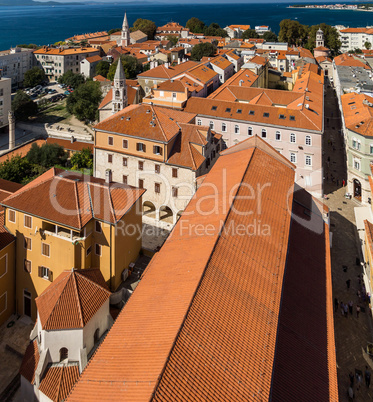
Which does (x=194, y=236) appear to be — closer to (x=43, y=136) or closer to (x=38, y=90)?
A: (x=43, y=136)

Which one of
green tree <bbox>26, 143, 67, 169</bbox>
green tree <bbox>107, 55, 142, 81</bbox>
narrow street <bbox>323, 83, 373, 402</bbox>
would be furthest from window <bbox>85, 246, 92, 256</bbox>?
green tree <bbox>107, 55, 142, 81</bbox>

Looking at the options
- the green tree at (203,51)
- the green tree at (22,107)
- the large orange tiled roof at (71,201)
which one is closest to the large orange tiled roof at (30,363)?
the large orange tiled roof at (71,201)

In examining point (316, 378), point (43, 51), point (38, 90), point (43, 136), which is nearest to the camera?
point (316, 378)

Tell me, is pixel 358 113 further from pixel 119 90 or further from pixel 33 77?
pixel 33 77

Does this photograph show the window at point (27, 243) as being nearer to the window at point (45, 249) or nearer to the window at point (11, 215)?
the window at point (45, 249)

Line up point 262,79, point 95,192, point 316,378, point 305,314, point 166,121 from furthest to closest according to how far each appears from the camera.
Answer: point 262,79, point 166,121, point 95,192, point 305,314, point 316,378

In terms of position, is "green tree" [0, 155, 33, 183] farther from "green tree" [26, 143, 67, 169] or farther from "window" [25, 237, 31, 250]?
"window" [25, 237, 31, 250]

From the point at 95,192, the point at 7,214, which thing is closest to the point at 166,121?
the point at 95,192
